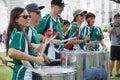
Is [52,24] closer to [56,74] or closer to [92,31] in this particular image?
[56,74]

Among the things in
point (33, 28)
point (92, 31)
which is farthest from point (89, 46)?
point (33, 28)

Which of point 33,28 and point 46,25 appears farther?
point 46,25

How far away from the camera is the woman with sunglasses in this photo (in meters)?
3.82

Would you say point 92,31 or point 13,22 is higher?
point 13,22

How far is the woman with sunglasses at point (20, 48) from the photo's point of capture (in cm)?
382

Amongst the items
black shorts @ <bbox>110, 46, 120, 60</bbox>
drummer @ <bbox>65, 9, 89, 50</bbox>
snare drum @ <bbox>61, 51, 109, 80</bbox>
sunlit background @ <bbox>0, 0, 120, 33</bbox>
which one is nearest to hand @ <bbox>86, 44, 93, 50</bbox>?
drummer @ <bbox>65, 9, 89, 50</bbox>

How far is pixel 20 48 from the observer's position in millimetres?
3883

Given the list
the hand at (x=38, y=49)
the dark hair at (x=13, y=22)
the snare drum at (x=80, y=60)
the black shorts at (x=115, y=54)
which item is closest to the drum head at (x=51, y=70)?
the hand at (x=38, y=49)

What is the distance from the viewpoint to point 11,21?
160 inches

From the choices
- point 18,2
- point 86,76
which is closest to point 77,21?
point 86,76

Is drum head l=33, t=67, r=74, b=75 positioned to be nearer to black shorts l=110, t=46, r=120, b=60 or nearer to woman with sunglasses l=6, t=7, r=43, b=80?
woman with sunglasses l=6, t=7, r=43, b=80

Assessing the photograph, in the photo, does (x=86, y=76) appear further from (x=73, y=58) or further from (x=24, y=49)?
(x=73, y=58)

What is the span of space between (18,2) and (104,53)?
122ft

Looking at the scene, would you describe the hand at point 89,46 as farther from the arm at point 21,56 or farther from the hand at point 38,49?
the arm at point 21,56
